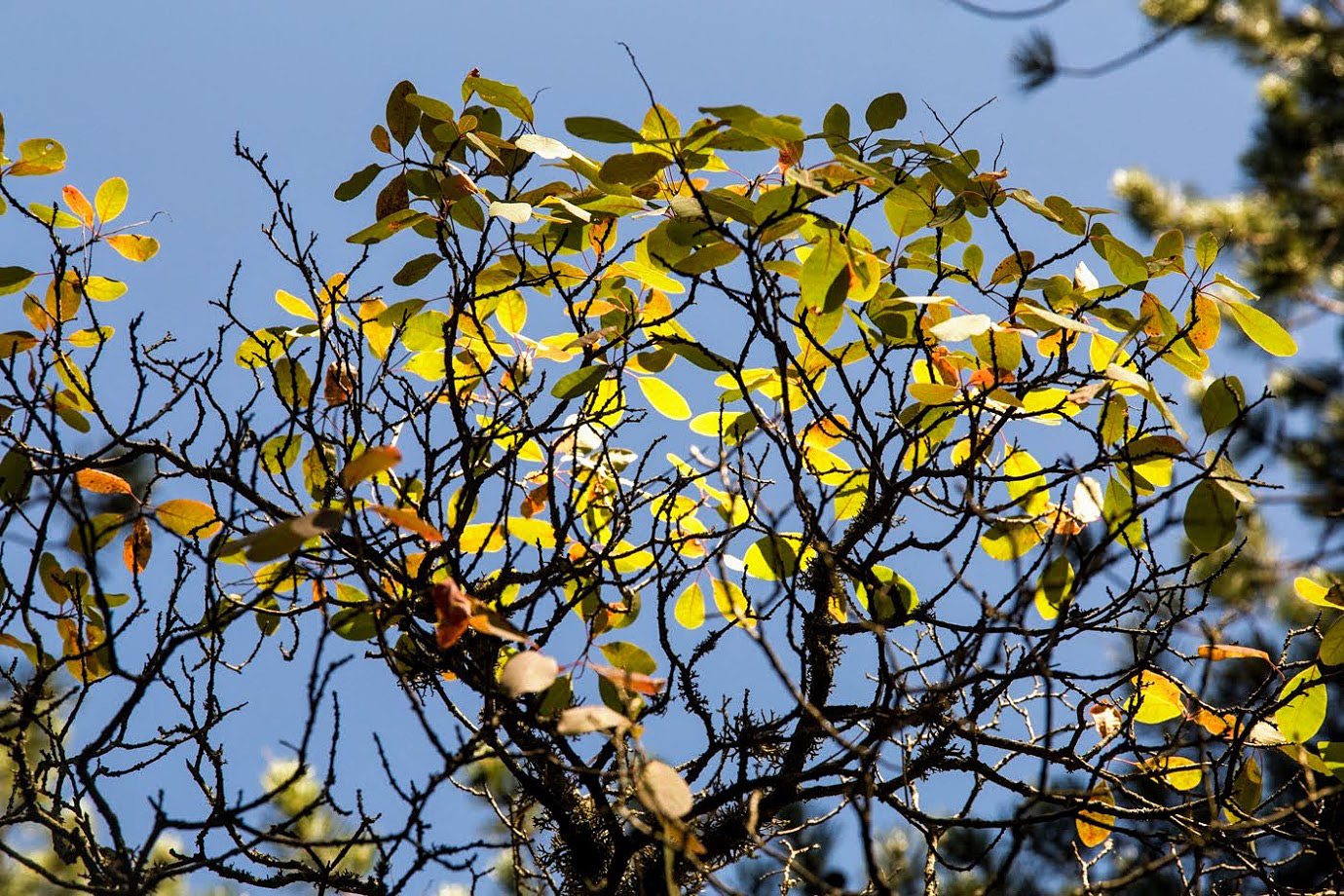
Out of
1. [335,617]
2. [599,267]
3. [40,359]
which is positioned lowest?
[335,617]

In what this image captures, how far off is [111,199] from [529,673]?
1.24 metres

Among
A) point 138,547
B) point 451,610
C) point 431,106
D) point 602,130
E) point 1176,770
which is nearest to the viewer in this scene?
point 451,610

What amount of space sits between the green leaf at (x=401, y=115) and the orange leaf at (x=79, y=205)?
587 mm

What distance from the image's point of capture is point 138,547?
5.57 ft

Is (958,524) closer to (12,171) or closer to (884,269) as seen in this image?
(884,269)

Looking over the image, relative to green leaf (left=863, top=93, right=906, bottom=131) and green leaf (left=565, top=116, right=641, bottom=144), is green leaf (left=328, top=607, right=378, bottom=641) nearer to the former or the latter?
green leaf (left=565, top=116, right=641, bottom=144)

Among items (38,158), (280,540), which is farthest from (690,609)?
(38,158)

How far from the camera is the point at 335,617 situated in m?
1.55

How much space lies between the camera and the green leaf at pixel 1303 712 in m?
1.56

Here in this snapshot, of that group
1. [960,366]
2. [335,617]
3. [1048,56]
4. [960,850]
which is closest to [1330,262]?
[1048,56]

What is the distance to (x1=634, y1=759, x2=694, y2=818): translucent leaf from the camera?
104 cm

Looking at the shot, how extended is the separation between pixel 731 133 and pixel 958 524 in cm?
57

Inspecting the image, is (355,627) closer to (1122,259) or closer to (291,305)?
(291,305)

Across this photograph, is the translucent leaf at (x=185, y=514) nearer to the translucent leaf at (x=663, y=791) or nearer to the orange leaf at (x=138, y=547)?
the orange leaf at (x=138, y=547)
